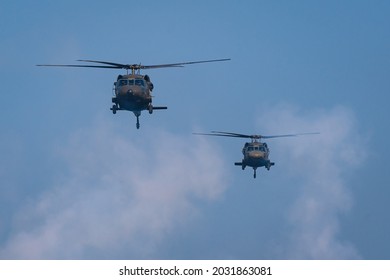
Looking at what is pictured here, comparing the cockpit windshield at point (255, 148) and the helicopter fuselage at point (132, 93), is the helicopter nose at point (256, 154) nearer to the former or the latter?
the cockpit windshield at point (255, 148)

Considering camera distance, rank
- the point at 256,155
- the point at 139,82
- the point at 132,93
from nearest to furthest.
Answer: the point at 132,93, the point at 139,82, the point at 256,155

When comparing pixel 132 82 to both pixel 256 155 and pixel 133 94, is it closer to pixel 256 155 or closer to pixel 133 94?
pixel 133 94

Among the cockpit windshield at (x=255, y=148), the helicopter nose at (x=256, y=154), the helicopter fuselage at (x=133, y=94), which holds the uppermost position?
the cockpit windshield at (x=255, y=148)

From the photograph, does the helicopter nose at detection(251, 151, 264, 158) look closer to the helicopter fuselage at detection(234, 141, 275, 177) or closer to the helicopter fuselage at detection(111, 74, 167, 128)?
the helicopter fuselage at detection(234, 141, 275, 177)

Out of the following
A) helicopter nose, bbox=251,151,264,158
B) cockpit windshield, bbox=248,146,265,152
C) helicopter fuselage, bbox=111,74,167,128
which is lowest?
helicopter fuselage, bbox=111,74,167,128

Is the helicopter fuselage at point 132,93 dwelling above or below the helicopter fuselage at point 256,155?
below

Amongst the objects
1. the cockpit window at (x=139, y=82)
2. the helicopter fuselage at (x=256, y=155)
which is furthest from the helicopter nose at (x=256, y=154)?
the cockpit window at (x=139, y=82)

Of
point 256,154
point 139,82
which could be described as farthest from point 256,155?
point 139,82

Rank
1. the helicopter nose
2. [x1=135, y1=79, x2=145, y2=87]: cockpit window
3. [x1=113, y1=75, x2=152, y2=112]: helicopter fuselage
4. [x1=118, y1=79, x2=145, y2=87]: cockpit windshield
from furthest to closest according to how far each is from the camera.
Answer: the helicopter nose
[x1=135, y1=79, x2=145, y2=87]: cockpit window
[x1=118, y1=79, x2=145, y2=87]: cockpit windshield
[x1=113, y1=75, x2=152, y2=112]: helicopter fuselage

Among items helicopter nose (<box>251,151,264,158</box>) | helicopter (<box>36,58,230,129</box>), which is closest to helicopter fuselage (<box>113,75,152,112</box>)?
helicopter (<box>36,58,230,129</box>)
